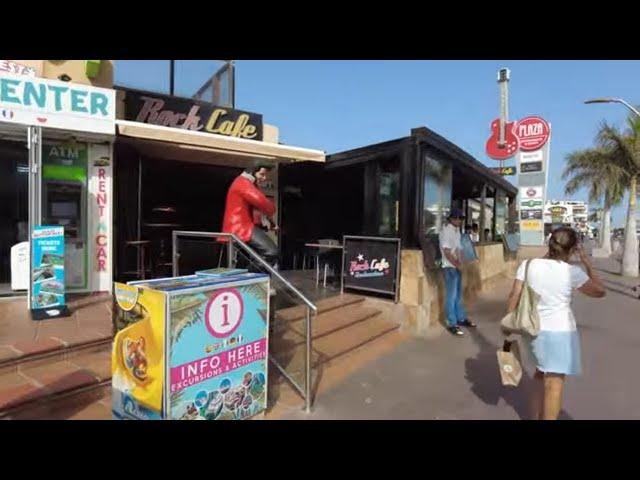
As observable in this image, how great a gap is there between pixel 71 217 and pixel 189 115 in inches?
118

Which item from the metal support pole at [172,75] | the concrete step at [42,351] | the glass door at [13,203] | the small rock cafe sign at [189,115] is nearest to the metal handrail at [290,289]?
the concrete step at [42,351]

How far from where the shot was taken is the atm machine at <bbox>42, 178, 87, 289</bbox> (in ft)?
18.8

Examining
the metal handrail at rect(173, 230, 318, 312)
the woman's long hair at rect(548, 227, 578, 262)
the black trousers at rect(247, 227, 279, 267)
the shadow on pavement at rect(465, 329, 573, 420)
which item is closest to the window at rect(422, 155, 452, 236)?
the shadow on pavement at rect(465, 329, 573, 420)

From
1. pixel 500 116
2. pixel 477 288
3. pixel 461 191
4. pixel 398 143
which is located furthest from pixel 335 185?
Answer: pixel 500 116

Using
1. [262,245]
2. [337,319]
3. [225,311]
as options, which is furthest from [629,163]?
[225,311]

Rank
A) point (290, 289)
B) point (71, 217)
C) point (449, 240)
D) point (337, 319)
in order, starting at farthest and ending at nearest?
point (449, 240)
point (71, 217)
point (337, 319)
point (290, 289)

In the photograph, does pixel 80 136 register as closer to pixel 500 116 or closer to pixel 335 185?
pixel 335 185

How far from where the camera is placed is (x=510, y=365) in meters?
3.10

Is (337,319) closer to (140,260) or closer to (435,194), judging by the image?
(435,194)

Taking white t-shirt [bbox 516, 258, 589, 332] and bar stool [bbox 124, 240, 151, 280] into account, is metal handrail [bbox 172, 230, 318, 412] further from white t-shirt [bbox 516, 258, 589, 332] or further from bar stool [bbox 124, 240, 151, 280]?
bar stool [bbox 124, 240, 151, 280]

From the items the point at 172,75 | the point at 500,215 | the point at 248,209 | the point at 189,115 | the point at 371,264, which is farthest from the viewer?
the point at 500,215

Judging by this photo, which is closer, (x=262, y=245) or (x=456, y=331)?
(x=262, y=245)

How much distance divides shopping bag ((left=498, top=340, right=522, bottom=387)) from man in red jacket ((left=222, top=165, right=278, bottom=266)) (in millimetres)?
2343

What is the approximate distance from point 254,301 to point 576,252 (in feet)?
7.71
